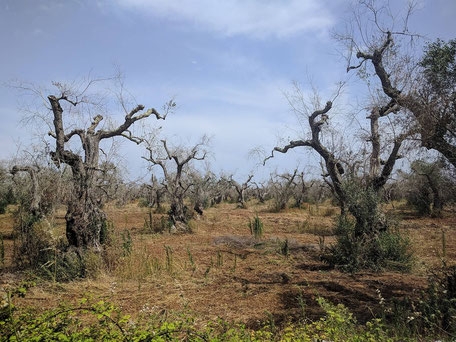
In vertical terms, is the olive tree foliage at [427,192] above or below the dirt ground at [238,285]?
above

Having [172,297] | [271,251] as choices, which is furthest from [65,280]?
[271,251]

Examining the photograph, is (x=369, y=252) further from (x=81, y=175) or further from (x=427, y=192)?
(x=427, y=192)

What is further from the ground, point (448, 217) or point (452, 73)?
point (452, 73)

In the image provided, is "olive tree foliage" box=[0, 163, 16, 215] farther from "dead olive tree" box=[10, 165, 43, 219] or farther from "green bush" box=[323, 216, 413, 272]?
"green bush" box=[323, 216, 413, 272]

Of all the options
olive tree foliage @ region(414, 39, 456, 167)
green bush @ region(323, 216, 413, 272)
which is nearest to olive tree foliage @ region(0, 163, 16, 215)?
green bush @ region(323, 216, 413, 272)

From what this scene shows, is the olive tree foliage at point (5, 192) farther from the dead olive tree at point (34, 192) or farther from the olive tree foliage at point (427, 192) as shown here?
the olive tree foliage at point (427, 192)

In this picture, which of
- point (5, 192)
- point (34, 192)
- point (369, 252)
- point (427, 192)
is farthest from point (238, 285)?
point (5, 192)

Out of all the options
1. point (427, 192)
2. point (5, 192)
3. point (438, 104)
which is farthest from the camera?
point (5, 192)

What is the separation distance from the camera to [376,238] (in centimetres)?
808

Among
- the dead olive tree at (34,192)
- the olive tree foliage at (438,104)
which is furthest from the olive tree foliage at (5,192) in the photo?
the olive tree foliage at (438,104)

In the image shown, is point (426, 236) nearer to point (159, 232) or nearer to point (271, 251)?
point (271, 251)

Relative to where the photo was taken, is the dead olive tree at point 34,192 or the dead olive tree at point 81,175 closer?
the dead olive tree at point 81,175

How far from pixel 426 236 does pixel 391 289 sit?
757 centimetres

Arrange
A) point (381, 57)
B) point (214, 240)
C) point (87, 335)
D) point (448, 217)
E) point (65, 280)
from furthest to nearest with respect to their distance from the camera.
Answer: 1. point (448, 217)
2. point (214, 240)
3. point (381, 57)
4. point (65, 280)
5. point (87, 335)
